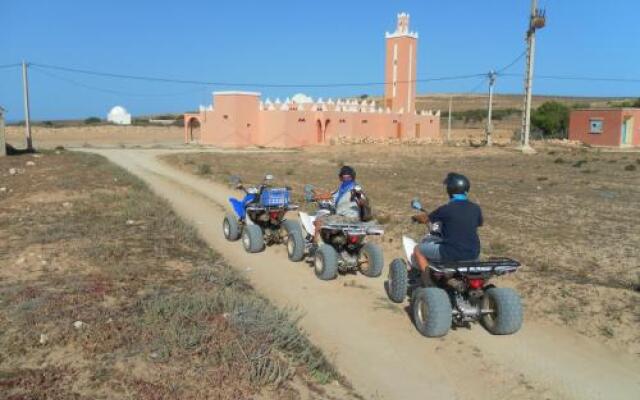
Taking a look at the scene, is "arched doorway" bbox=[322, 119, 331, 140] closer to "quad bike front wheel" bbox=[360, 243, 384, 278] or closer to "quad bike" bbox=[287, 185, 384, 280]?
"quad bike" bbox=[287, 185, 384, 280]

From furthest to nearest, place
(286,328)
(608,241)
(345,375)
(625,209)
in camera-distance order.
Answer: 1. (625,209)
2. (608,241)
3. (286,328)
4. (345,375)

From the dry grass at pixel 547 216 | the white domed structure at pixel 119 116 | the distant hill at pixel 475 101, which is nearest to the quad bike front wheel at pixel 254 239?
the dry grass at pixel 547 216

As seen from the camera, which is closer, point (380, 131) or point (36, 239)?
point (36, 239)

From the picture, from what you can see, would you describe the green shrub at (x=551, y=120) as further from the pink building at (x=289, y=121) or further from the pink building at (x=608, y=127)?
the pink building at (x=289, y=121)

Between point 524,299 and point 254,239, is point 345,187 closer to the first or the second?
point 254,239

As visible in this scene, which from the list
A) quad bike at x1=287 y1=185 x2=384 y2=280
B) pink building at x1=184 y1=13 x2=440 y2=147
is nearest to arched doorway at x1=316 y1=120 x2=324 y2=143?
pink building at x1=184 y1=13 x2=440 y2=147

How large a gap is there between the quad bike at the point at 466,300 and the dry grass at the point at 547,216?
2.88ft

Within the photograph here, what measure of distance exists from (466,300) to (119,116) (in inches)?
3892

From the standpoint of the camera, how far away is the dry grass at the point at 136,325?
4.32m

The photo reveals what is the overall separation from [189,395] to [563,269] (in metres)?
5.86

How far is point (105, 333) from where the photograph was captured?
5.11 meters

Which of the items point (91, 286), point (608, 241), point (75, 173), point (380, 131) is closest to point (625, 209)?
point (608, 241)

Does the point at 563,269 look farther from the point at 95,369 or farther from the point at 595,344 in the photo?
the point at 95,369

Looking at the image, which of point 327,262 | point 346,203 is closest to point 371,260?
point 327,262
